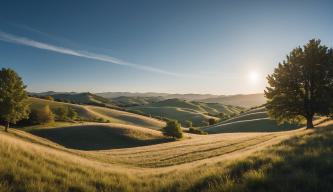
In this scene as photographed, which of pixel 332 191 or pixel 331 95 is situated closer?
pixel 332 191

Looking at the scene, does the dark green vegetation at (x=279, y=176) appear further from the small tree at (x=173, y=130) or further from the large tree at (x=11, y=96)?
the small tree at (x=173, y=130)

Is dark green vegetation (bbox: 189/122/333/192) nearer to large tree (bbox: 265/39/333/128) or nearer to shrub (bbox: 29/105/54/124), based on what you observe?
large tree (bbox: 265/39/333/128)

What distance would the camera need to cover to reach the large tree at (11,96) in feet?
202

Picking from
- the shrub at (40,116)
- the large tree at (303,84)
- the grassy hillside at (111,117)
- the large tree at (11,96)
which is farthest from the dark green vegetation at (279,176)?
the grassy hillside at (111,117)

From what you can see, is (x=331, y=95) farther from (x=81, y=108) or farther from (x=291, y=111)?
(x=81, y=108)

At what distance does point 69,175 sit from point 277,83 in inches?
1453

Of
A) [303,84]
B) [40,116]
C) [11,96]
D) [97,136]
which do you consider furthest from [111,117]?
[303,84]

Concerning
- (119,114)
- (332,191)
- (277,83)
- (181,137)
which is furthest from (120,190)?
(119,114)

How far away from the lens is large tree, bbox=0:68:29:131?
61.5 meters

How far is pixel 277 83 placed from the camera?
41219 mm

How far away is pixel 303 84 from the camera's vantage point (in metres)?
40.1

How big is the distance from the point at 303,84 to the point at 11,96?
2170 inches

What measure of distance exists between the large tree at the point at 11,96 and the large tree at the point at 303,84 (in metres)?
50.5

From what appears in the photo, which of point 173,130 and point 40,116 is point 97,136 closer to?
point 173,130
